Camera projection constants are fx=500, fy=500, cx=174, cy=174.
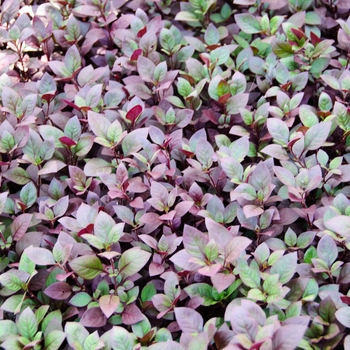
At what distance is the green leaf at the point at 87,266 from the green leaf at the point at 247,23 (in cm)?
136

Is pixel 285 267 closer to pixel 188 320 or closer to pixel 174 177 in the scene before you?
pixel 188 320

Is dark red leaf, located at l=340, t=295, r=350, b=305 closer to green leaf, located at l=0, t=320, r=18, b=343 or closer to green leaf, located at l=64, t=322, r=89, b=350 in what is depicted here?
green leaf, located at l=64, t=322, r=89, b=350

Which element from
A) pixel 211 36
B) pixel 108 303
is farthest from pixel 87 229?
pixel 211 36

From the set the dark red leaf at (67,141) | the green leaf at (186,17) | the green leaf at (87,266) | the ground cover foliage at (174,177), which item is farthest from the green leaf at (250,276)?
the green leaf at (186,17)

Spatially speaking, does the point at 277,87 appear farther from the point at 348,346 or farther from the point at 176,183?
the point at 348,346

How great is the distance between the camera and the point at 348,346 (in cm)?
135

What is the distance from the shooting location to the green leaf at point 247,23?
2.34 metres

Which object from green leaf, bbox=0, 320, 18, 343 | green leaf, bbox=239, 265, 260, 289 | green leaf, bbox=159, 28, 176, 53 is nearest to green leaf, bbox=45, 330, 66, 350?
green leaf, bbox=0, 320, 18, 343

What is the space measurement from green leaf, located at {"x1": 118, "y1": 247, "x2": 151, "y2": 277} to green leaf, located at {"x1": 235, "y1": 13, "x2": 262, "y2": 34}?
1276 mm

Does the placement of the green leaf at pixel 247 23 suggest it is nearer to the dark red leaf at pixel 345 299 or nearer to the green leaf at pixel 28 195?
the green leaf at pixel 28 195

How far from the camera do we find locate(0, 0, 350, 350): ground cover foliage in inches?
58.3

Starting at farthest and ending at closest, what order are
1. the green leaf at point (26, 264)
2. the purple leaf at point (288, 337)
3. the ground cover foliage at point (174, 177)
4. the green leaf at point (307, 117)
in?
1. the green leaf at point (307, 117)
2. the green leaf at point (26, 264)
3. the ground cover foliage at point (174, 177)
4. the purple leaf at point (288, 337)

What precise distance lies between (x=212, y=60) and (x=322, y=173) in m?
0.69

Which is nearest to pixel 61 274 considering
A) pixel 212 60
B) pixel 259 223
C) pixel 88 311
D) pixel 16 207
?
pixel 88 311
